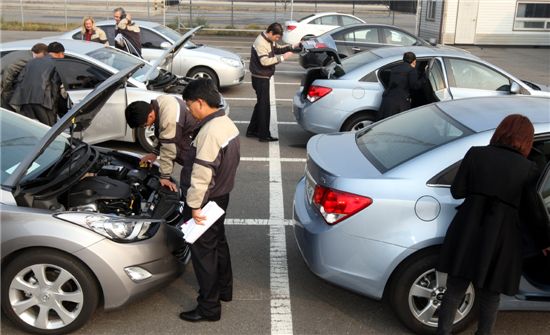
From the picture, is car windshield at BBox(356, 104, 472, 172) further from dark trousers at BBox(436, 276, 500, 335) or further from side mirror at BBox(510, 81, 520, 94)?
side mirror at BBox(510, 81, 520, 94)

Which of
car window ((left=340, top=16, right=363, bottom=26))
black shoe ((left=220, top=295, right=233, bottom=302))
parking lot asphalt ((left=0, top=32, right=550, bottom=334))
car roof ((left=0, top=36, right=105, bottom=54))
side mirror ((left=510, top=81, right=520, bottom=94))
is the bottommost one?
parking lot asphalt ((left=0, top=32, right=550, bottom=334))

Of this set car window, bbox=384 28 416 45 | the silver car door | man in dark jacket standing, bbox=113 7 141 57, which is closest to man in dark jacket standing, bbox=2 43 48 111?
man in dark jacket standing, bbox=113 7 141 57

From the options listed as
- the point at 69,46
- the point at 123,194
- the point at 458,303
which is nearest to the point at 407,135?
the point at 458,303

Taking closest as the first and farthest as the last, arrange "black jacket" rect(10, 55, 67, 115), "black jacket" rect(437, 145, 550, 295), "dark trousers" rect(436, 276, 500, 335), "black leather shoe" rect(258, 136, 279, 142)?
1. "black jacket" rect(437, 145, 550, 295)
2. "dark trousers" rect(436, 276, 500, 335)
3. "black jacket" rect(10, 55, 67, 115)
4. "black leather shoe" rect(258, 136, 279, 142)

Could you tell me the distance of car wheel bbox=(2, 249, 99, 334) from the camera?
3736mm

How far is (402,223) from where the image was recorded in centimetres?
377

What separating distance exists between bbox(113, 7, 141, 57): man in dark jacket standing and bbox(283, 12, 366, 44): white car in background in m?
7.74

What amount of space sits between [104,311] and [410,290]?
2.15 metres

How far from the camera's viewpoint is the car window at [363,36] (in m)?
14.2

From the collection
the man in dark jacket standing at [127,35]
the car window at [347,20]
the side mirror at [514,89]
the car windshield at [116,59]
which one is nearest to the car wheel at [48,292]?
the car windshield at [116,59]

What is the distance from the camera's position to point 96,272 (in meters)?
3.76

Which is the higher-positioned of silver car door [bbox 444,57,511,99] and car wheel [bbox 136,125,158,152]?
silver car door [bbox 444,57,511,99]

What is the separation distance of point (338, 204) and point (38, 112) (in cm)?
434

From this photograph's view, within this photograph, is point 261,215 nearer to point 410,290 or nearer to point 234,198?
point 234,198
